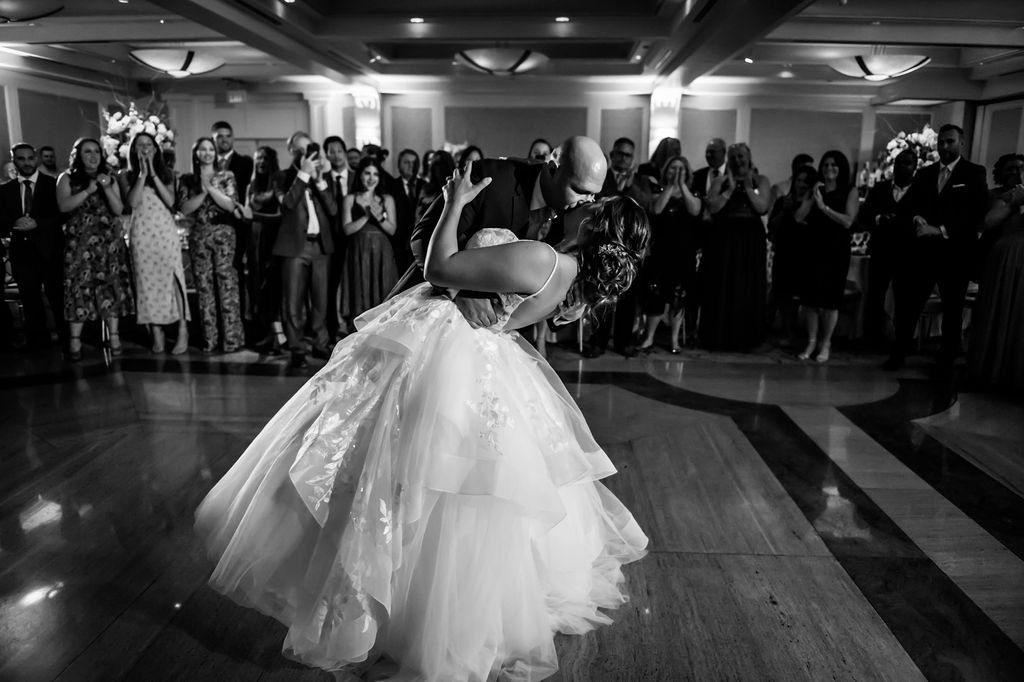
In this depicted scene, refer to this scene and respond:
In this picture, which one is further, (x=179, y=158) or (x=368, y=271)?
(x=179, y=158)

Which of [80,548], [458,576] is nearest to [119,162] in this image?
[80,548]

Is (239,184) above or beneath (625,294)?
above

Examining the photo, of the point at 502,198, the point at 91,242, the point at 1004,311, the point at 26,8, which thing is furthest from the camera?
the point at 26,8

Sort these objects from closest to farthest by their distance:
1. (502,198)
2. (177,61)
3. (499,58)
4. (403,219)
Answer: (502,198) → (403,219) → (499,58) → (177,61)

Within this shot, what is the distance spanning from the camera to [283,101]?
41.6 feet

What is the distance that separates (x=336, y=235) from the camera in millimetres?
5469

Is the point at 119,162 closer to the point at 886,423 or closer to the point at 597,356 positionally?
the point at 597,356

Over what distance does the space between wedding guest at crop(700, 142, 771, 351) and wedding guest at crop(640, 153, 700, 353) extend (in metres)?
0.18

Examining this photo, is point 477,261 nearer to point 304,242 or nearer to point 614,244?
point 614,244

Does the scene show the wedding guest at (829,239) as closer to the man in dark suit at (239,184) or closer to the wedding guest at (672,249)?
the wedding guest at (672,249)

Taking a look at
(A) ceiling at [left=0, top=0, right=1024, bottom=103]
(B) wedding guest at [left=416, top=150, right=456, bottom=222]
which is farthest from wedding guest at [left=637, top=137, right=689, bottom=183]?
(B) wedding guest at [left=416, top=150, right=456, bottom=222]

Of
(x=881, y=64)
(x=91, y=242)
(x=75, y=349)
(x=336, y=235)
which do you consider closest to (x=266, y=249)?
(x=336, y=235)

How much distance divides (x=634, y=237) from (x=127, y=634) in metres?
1.73

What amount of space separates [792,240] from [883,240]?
0.67m
